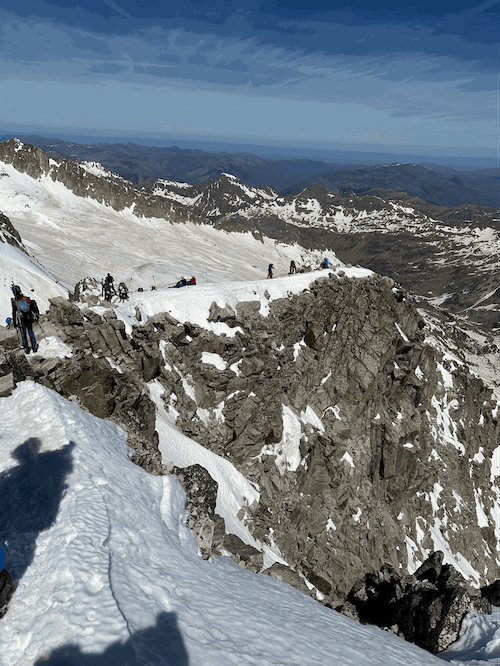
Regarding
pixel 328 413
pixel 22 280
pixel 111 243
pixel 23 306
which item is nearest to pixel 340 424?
pixel 328 413

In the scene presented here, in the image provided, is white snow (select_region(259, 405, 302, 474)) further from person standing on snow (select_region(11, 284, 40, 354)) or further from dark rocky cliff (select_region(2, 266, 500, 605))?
person standing on snow (select_region(11, 284, 40, 354))

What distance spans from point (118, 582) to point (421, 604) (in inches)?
429

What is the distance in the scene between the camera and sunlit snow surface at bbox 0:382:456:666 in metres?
6.98

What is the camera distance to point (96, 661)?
A: 20.8 ft

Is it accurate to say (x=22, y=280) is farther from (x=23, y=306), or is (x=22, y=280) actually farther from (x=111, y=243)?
(x=111, y=243)

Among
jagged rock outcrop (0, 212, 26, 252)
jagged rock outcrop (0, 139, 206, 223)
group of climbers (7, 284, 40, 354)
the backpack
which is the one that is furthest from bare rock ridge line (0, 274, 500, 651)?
jagged rock outcrop (0, 139, 206, 223)

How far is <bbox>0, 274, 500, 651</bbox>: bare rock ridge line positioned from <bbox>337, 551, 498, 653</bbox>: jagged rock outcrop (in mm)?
214

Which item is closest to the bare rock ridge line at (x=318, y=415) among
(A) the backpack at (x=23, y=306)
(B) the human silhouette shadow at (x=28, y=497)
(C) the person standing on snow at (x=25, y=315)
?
(C) the person standing on snow at (x=25, y=315)

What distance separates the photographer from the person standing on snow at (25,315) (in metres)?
16.5

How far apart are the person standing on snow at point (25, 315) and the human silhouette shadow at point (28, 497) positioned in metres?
6.96

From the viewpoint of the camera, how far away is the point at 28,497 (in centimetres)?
979

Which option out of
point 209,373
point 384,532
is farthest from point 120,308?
point 384,532

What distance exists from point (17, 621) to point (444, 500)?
165 feet

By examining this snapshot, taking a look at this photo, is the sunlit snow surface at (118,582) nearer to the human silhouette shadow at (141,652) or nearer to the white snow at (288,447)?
the human silhouette shadow at (141,652)
